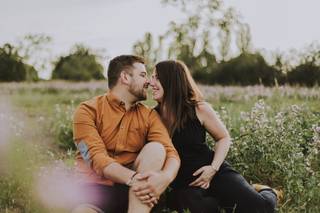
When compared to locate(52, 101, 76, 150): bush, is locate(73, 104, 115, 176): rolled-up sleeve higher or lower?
higher

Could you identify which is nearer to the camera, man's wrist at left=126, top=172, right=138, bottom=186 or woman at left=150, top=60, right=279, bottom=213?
man's wrist at left=126, top=172, right=138, bottom=186

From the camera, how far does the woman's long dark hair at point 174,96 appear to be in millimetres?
4148

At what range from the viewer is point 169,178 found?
374 centimetres

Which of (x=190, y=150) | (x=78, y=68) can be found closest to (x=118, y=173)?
(x=190, y=150)

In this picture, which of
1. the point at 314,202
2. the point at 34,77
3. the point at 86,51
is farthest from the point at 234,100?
the point at 86,51

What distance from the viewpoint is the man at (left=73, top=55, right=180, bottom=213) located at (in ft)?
Answer: 12.0

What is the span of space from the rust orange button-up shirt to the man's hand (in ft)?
0.81

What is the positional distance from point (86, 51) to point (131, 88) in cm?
3738

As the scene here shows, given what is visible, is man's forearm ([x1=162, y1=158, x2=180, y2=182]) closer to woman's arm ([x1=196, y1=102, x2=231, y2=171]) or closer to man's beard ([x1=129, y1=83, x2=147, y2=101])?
woman's arm ([x1=196, y1=102, x2=231, y2=171])

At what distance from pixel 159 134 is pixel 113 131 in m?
0.34

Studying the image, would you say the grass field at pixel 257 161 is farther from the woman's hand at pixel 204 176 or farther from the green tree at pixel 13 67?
the green tree at pixel 13 67

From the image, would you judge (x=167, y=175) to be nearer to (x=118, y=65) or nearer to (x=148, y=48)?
(x=118, y=65)

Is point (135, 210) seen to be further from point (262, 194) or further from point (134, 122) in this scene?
point (262, 194)

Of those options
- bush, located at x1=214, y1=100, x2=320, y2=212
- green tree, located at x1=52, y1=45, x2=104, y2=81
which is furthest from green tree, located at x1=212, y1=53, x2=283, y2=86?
green tree, located at x1=52, y1=45, x2=104, y2=81
